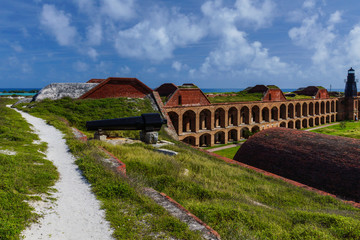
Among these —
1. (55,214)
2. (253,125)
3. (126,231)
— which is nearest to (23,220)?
(55,214)

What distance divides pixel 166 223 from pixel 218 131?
24.6 metres

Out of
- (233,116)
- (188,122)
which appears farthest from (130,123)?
(233,116)

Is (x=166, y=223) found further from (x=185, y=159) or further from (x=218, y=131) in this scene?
(x=218, y=131)

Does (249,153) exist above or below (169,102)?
below

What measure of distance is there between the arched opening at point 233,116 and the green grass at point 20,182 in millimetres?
23996

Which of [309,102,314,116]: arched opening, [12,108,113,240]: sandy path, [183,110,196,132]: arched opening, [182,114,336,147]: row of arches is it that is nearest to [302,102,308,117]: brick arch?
[309,102,314,116]: arched opening

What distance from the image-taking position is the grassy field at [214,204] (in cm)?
366

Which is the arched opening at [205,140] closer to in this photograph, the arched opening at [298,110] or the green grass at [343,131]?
the green grass at [343,131]

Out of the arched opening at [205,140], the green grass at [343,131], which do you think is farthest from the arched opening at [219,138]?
the green grass at [343,131]

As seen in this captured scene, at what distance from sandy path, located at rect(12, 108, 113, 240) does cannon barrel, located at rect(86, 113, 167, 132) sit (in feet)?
11.6

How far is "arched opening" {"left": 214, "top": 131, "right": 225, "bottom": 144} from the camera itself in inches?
1119

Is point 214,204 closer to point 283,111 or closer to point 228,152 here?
point 228,152

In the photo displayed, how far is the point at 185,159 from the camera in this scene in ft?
27.3

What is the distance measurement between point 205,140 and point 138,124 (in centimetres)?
1934
